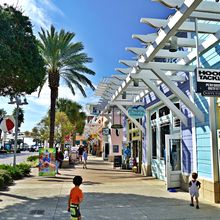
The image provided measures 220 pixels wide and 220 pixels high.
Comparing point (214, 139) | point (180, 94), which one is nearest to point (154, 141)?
point (180, 94)

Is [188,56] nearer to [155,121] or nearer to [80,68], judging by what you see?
[155,121]

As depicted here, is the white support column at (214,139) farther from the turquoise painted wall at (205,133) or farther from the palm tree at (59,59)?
the palm tree at (59,59)

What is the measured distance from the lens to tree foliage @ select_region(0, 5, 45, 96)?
8141mm

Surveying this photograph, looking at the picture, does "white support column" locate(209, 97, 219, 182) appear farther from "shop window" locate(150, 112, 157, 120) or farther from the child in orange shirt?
"shop window" locate(150, 112, 157, 120)

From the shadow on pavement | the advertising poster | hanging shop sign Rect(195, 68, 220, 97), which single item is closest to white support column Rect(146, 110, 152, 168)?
the advertising poster

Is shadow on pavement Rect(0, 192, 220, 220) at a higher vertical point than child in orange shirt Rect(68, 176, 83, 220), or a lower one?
lower

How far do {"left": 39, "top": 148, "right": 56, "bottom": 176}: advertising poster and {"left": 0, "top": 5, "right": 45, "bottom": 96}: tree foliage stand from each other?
6.85m

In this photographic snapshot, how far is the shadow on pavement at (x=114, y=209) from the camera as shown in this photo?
22.8ft

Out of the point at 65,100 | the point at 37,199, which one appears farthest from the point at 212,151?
the point at 65,100

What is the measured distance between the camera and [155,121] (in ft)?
50.9

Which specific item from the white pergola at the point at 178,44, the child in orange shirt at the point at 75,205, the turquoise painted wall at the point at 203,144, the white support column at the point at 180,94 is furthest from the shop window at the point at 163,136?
the child in orange shirt at the point at 75,205

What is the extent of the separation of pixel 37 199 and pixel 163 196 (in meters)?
4.18

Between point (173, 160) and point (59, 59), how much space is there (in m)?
12.9

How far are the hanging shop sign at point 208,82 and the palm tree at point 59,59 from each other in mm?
14867
